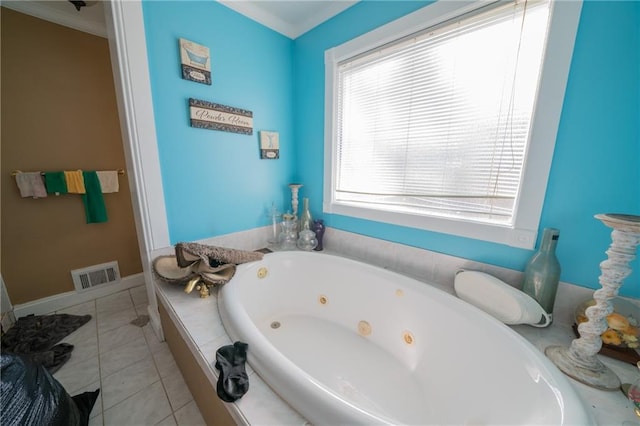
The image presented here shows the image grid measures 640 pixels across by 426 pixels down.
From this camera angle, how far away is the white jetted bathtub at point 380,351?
24.7 inches

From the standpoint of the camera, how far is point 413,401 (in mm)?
986

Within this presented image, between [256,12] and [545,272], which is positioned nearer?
[545,272]

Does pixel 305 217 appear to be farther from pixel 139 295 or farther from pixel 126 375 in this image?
pixel 139 295

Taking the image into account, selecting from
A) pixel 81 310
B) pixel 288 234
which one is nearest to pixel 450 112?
pixel 288 234

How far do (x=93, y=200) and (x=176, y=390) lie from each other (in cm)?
163

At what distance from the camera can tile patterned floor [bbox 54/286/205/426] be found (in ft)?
3.26

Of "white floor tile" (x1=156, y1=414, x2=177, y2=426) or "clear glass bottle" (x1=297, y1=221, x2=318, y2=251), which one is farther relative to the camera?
"clear glass bottle" (x1=297, y1=221, x2=318, y2=251)

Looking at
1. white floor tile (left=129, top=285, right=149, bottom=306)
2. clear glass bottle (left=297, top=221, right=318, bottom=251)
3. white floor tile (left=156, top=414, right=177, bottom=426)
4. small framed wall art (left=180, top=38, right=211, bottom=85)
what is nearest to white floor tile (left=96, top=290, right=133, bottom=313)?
white floor tile (left=129, top=285, right=149, bottom=306)

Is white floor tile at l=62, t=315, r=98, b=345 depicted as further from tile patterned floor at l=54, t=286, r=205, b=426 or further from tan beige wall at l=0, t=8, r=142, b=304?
tan beige wall at l=0, t=8, r=142, b=304

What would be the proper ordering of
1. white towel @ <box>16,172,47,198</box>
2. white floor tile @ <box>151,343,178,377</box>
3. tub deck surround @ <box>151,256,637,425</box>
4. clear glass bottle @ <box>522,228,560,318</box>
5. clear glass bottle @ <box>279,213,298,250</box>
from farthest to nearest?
clear glass bottle @ <box>279,213,298,250</box> < white towel @ <box>16,172,47,198</box> < white floor tile @ <box>151,343,178,377</box> < clear glass bottle @ <box>522,228,560,318</box> < tub deck surround @ <box>151,256,637,425</box>

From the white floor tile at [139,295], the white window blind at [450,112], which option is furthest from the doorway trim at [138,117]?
the white window blind at [450,112]

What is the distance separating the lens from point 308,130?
1812mm

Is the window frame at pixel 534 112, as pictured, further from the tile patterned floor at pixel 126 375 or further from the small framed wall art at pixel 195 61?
the tile patterned floor at pixel 126 375

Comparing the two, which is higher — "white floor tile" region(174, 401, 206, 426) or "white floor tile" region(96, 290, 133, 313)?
"white floor tile" region(96, 290, 133, 313)
